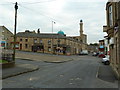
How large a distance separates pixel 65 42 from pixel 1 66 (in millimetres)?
41648

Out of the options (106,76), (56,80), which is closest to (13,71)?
(56,80)

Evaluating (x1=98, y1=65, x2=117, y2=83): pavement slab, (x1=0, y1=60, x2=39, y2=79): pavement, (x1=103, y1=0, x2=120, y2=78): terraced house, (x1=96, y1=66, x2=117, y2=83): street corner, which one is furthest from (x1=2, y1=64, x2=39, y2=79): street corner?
(x1=103, y1=0, x2=120, y2=78): terraced house

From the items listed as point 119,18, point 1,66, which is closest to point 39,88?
point 119,18

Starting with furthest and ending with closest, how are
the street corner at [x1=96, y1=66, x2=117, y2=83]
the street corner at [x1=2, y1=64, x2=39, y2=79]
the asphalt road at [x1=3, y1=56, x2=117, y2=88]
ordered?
the street corner at [x1=2, y1=64, x2=39, y2=79] < the street corner at [x1=96, y1=66, x2=117, y2=83] < the asphalt road at [x1=3, y1=56, x2=117, y2=88]

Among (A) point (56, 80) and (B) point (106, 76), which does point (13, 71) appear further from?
(B) point (106, 76)

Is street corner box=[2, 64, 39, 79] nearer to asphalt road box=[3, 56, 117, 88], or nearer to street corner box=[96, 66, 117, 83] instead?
asphalt road box=[3, 56, 117, 88]

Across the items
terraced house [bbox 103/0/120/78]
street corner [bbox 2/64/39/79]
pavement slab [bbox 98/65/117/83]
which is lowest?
pavement slab [bbox 98/65/117/83]

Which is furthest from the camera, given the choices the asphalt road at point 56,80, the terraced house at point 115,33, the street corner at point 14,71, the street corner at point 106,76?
the street corner at point 14,71

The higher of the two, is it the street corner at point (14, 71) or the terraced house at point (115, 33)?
the terraced house at point (115, 33)

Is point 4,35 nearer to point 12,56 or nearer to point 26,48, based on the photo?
point 26,48

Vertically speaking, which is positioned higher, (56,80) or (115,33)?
(115,33)

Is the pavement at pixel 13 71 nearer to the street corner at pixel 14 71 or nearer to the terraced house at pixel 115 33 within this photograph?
the street corner at pixel 14 71

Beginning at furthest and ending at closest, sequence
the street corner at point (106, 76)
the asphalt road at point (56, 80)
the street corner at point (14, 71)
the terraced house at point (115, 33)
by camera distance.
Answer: the street corner at point (14, 71)
the terraced house at point (115, 33)
the street corner at point (106, 76)
the asphalt road at point (56, 80)

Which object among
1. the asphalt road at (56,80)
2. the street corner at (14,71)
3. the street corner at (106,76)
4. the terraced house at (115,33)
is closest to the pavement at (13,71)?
the street corner at (14,71)
